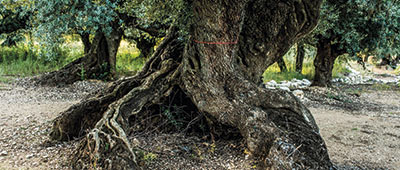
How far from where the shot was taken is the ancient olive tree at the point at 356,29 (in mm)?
9117

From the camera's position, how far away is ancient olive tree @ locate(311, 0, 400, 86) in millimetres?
9117

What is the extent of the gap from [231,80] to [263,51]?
107cm

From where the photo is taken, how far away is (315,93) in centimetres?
1123

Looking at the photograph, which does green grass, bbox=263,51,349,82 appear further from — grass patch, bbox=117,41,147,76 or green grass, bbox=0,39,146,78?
green grass, bbox=0,39,146,78

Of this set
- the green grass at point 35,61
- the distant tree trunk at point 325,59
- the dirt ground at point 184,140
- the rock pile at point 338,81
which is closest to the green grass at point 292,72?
the rock pile at point 338,81

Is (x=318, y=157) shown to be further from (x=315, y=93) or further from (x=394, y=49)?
(x=394, y=49)

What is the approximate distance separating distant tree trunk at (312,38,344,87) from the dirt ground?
193 cm

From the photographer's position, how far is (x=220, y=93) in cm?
493

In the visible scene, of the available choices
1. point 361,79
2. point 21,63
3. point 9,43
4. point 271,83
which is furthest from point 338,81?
point 9,43

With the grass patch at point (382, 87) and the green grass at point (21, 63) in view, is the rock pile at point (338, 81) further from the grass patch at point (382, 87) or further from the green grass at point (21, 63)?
the green grass at point (21, 63)

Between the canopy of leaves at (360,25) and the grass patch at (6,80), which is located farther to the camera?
the grass patch at (6,80)

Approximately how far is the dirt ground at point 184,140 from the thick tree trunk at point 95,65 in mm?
693

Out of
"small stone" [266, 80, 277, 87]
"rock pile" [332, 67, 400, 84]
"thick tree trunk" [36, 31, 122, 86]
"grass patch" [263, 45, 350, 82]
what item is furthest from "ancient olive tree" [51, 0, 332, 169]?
"rock pile" [332, 67, 400, 84]

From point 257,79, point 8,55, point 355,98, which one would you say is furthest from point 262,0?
point 8,55
